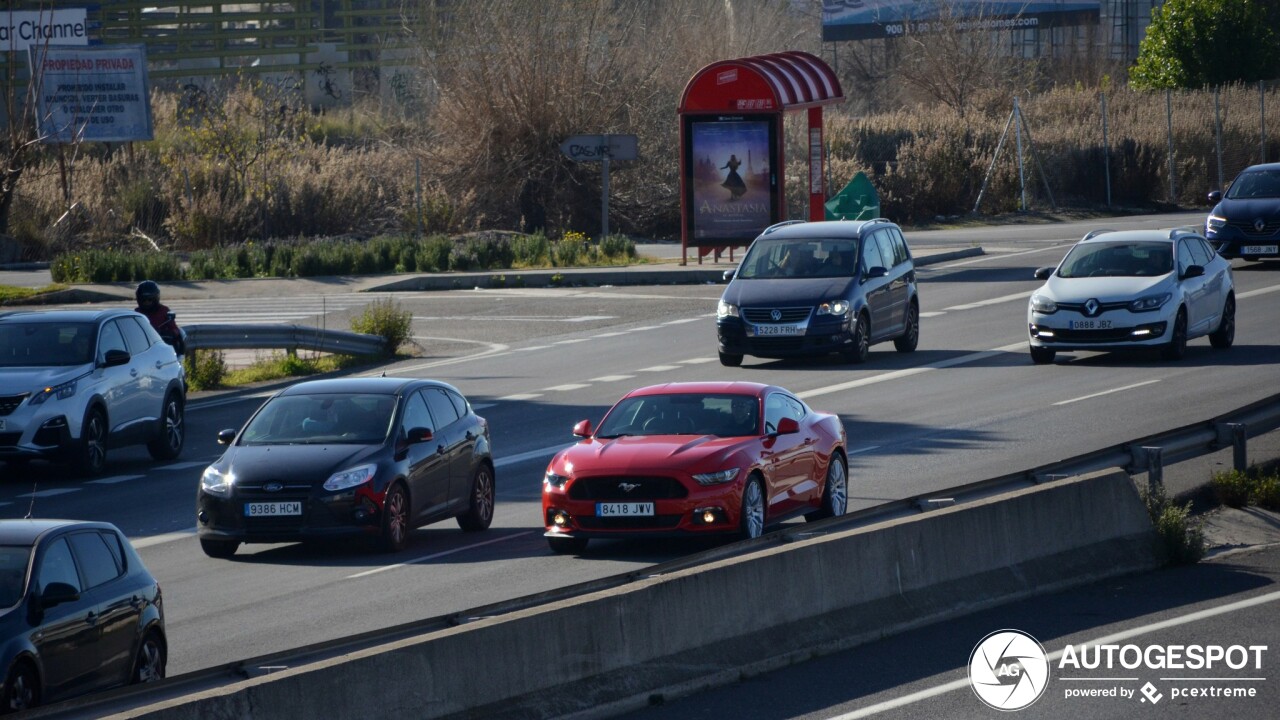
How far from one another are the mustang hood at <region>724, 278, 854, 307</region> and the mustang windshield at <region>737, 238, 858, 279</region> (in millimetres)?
263

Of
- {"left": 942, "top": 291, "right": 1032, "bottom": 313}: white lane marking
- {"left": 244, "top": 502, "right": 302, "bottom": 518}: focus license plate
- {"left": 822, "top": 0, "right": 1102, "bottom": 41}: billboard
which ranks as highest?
{"left": 822, "top": 0, "right": 1102, "bottom": 41}: billboard

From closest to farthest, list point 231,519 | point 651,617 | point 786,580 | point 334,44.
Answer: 1. point 651,617
2. point 786,580
3. point 231,519
4. point 334,44

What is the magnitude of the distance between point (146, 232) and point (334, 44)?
3909cm

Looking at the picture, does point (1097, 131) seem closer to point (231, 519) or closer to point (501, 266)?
point (501, 266)

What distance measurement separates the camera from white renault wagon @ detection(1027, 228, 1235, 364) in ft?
74.6

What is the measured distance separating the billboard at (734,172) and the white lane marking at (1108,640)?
1010 inches

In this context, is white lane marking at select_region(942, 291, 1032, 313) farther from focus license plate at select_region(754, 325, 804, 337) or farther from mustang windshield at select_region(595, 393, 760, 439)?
mustang windshield at select_region(595, 393, 760, 439)

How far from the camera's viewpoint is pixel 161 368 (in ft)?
64.0

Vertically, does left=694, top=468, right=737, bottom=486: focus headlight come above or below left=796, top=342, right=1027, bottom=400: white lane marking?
above

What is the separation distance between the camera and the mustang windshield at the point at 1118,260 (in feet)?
76.8

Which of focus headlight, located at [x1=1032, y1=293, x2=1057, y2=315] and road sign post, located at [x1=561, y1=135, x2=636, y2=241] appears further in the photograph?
road sign post, located at [x1=561, y1=135, x2=636, y2=241]

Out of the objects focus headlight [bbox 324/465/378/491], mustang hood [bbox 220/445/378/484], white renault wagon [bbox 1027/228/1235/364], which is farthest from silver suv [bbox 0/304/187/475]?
white renault wagon [bbox 1027/228/1235/364]

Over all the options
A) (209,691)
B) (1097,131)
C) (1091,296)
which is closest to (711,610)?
(209,691)

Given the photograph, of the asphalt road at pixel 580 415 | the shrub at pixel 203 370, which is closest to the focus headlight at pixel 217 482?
the asphalt road at pixel 580 415
